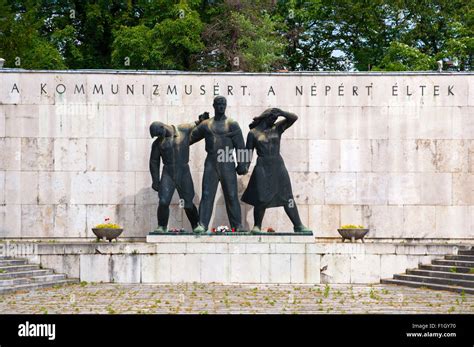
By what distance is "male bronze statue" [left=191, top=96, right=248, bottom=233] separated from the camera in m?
24.7

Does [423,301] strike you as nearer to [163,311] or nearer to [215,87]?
[163,311]

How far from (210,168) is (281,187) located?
1.77m

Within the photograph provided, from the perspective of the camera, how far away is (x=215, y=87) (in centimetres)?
2794

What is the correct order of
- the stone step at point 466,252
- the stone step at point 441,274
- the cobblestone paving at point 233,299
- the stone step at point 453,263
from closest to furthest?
the cobblestone paving at point 233,299
the stone step at point 441,274
the stone step at point 453,263
the stone step at point 466,252

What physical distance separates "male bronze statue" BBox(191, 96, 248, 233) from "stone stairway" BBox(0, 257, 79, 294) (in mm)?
3531

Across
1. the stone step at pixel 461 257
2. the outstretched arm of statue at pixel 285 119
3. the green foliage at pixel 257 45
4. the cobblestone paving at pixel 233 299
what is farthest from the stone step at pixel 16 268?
the green foliage at pixel 257 45

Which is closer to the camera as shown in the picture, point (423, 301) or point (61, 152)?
point (423, 301)

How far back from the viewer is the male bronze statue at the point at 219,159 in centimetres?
2466

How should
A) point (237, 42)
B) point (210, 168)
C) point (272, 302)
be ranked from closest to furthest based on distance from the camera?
point (272, 302), point (210, 168), point (237, 42)

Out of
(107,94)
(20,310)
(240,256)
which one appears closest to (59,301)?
(20,310)

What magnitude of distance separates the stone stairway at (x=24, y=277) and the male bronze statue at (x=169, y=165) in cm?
278

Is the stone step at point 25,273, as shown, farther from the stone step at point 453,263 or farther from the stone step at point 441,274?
the stone step at point 453,263

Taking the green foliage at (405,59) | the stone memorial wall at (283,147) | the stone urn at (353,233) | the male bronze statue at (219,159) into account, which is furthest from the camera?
the green foliage at (405,59)

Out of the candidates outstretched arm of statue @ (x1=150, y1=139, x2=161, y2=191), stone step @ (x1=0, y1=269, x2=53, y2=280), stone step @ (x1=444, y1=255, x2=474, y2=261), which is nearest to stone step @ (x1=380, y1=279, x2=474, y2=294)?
stone step @ (x1=444, y1=255, x2=474, y2=261)
